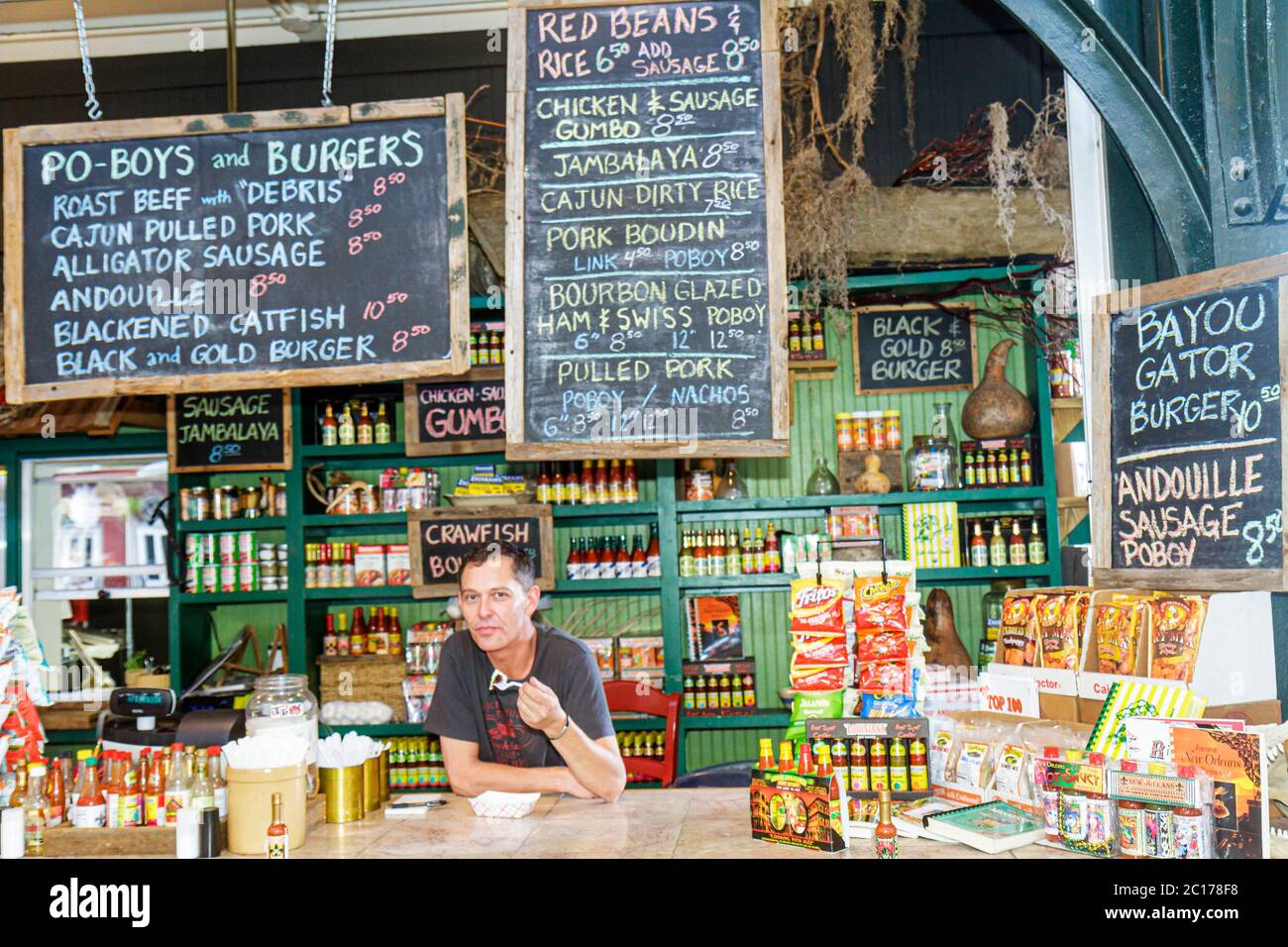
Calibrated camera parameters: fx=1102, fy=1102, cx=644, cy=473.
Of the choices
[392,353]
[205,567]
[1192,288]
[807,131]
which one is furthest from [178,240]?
[807,131]

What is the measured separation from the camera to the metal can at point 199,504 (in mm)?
5660

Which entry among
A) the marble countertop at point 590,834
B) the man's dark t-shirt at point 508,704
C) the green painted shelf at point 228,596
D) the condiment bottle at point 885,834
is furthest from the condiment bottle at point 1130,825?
the green painted shelf at point 228,596

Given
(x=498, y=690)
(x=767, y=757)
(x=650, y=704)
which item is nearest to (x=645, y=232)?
(x=767, y=757)

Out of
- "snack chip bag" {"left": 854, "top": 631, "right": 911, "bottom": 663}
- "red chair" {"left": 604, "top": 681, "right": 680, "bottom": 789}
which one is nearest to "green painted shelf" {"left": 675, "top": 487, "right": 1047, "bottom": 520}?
"red chair" {"left": 604, "top": 681, "right": 680, "bottom": 789}

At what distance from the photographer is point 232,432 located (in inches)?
221

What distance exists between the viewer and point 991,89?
588 centimetres

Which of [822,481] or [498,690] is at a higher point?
[822,481]

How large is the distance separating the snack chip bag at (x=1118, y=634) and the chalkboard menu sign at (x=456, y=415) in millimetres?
3450

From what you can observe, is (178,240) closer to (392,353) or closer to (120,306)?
(120,306)

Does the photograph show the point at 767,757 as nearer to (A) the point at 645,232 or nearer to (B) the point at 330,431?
(A) the point at 645,232

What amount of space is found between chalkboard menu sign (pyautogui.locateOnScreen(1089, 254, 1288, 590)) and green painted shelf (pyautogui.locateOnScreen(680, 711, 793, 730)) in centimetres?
274

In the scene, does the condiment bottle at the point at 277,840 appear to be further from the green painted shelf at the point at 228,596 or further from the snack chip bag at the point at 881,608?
the green painted shelf at the point at 228,596

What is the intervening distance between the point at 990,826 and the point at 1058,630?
1.85ft
